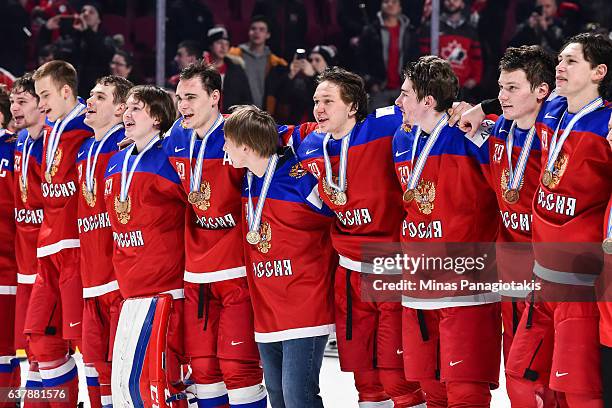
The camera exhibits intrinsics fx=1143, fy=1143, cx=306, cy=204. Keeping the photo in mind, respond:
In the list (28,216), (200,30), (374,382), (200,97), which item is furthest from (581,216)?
(200,30)

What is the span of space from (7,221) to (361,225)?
2421 millimetres

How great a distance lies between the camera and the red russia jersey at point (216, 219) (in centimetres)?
532

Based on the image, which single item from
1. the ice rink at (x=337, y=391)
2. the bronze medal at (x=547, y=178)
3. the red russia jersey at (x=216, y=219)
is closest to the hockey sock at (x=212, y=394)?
the red russia jersey at (x=216, y=219)

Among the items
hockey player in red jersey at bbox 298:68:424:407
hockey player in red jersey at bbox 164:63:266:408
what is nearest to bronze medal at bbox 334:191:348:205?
hockey player in red jersey at bbox 298:68:424:407

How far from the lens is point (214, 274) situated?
5.32 metres

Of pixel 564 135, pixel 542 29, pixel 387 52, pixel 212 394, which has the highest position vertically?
pixel 542 29

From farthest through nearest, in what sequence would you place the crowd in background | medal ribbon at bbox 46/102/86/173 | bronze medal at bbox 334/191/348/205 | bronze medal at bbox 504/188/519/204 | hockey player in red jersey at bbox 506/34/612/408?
1. the crowd in background
2. medal ribbon at bbox 46/102/86/173
3. bronze medal at bbox 334/191/348/205
4. bronze medal at bbox 504/188/519/204
5. hockey player in red jersey at bbox 506/34/612/408

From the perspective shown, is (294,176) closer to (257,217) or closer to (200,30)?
(257,217)

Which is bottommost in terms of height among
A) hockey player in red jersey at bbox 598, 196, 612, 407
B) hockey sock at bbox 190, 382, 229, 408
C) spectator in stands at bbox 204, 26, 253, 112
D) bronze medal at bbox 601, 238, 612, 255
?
hockey sock at bbox 190, 382, 229, 408

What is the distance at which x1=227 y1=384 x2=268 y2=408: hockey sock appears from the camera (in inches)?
208

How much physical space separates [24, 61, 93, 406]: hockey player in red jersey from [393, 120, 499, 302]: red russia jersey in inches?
78.5

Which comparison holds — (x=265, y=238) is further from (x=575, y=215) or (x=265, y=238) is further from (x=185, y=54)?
(x=185, y=54)

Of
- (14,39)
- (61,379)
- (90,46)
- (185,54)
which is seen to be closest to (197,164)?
(61,379)

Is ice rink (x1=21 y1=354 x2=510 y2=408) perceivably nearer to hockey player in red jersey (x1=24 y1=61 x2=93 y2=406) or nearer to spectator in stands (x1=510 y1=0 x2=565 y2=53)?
hockey player in red jersey (x1=24 y1=61 x2=93 y2=406)
